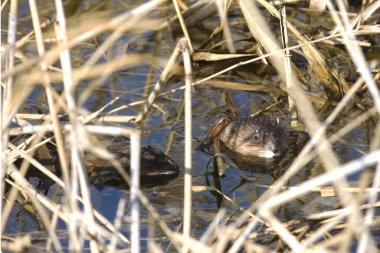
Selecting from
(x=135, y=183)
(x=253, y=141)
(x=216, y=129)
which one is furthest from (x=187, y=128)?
(x=253, y=141)

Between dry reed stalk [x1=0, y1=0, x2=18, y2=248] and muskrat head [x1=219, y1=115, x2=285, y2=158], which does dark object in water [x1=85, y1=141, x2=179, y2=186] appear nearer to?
muskrat head [x1=219, y1=115, x2=285, y2=158]

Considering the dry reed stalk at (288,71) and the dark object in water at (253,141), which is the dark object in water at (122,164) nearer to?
the dark object in water at (253,141)

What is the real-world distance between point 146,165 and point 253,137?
0.99 m

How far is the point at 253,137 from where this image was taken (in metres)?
5.65

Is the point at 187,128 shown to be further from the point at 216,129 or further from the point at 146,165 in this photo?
the point at 216,129

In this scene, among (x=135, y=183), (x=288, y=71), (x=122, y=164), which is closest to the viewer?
(x=135, y=183)

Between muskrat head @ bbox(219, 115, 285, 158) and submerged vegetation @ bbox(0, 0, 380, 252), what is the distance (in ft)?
0.28

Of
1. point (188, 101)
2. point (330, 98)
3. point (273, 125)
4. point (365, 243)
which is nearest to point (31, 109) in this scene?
point (273, 125)

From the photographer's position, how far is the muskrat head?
18.1 feet

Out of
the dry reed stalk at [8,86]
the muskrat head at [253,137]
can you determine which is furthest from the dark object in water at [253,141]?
the dry reed stalk at [8,86]

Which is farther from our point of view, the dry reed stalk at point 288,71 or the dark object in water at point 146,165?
the dry reed stalk at point 288,71

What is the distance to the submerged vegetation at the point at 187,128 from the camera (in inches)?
113

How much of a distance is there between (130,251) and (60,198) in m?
1.31

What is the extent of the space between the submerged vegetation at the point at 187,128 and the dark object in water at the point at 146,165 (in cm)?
2
